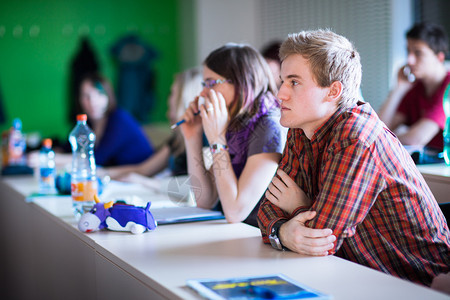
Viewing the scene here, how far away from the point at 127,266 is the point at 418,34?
8.31ft

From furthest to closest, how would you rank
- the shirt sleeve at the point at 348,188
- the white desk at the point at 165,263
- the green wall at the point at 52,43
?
1. the green wall at the point at 52,43
2. the shirt sleeve at the point at 348,188
3. the white desk at the point at 165,263

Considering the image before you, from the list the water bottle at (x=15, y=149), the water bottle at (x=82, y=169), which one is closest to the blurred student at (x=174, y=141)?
the water bottle at (x=82, y=169)

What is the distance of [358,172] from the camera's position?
136cm

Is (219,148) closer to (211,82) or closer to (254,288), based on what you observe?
(211,82)

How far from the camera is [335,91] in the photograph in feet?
4.96

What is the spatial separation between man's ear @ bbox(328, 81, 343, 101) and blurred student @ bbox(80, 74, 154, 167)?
2.49 m

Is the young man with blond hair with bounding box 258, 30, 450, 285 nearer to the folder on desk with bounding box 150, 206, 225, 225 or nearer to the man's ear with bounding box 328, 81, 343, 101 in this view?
the man's ear with bounding box 328, 81, 343, 101

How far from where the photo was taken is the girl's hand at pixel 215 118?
2.03 m

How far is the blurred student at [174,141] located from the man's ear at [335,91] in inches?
54.5

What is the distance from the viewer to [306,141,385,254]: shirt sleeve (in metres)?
1.36

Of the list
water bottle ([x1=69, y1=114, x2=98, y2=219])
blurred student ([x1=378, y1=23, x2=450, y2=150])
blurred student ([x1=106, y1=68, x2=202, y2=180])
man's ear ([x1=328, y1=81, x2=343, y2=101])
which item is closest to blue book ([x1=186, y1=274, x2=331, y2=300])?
man's ear ([x1=328, y1=81, x2=343, y2=101])

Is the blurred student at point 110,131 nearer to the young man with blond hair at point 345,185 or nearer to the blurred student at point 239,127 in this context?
the blurred student at point 239,127

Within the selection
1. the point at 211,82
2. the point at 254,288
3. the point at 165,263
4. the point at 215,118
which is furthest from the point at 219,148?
the point at 254,288

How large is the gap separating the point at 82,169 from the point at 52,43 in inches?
154
